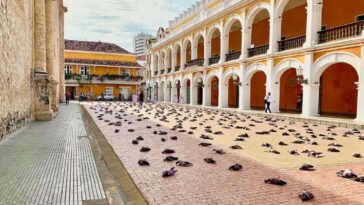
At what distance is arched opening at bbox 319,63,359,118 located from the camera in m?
19.0

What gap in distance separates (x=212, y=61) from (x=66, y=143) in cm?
2200

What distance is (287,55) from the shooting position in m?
18.3

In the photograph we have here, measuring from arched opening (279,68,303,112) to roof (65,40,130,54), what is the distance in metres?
40.4

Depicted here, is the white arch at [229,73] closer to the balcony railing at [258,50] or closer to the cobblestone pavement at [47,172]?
the balcony railing at [258,50]

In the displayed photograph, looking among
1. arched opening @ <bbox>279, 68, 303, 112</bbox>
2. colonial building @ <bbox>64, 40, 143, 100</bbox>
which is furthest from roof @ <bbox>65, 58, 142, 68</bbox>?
arched opening @ <bbox>279, 68, 303, 112</bbox>

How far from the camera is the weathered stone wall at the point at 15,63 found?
849 centimetres

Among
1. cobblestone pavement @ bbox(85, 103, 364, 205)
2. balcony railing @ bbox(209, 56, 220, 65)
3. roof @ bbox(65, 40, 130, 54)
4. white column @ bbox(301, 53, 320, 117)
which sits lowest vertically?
cobblestone pavement @ bbox(85, 103, 364, 205)

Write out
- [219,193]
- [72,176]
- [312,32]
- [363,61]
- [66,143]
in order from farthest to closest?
1. [312,32]
2. [363,61]
3. [66,143]
4. [72,176]
5. [219,193]

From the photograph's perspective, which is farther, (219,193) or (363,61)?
(363,61)

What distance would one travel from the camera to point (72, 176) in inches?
191

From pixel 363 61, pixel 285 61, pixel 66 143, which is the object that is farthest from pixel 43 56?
pixel 363 61

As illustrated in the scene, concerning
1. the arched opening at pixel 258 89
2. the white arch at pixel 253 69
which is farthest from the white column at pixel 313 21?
the arched opening at pixel 258 89

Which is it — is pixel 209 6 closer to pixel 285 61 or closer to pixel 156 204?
pixel 285 61

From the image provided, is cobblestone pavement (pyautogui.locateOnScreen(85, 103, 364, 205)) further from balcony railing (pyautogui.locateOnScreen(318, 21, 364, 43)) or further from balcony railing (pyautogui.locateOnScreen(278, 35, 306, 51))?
balcony railing (pyautogui.locateOnScreen(278, 35, 306, 51))
